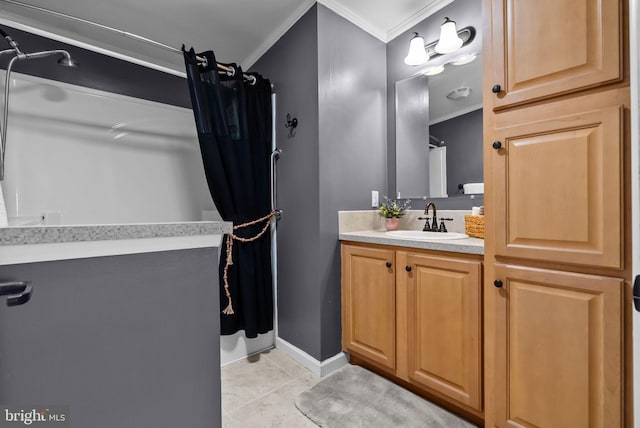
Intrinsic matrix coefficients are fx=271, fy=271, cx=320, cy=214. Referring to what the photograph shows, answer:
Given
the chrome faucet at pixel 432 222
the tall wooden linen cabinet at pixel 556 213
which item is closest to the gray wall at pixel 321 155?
the chrome faucet at pixel 432 222

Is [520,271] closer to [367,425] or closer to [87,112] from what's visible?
[367,425]

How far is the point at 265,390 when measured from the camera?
163 cm

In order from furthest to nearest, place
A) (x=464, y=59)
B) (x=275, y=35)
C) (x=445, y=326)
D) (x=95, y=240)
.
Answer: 1. (x=275, y=35)
2. (x=464, y=59)
3. (x=445, y=326)
4. (x=95, y=240)

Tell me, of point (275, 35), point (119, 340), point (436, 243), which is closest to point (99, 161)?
point (275, 35)

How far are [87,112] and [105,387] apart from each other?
219 centimetres

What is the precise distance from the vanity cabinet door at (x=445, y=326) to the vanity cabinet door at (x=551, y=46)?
0.76 m

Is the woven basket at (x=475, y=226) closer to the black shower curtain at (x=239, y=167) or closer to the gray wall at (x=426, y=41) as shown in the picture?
the gray wall at (x=426, y=41)

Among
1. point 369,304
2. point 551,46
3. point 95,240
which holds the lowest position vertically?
point 369,304

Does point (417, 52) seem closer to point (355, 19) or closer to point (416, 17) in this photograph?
point (416, 17)

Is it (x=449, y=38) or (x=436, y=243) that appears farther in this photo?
(x=449, y=38)

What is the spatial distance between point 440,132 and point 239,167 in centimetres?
145

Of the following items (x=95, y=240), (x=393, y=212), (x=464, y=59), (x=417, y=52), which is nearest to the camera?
(x=95, y=240)

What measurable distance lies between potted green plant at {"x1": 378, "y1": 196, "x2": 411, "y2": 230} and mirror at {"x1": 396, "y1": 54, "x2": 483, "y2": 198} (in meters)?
0.07

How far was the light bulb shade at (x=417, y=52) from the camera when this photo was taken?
6.17ft
